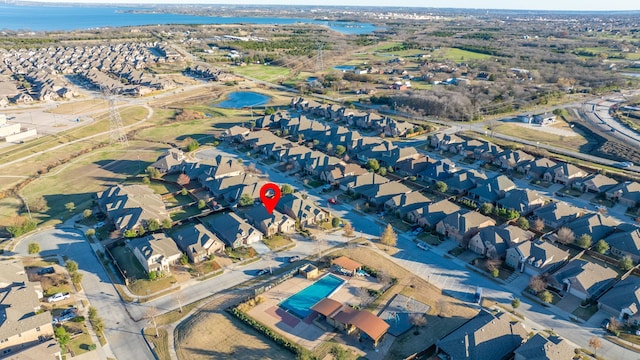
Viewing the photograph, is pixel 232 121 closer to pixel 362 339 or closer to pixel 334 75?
pixel 334 75

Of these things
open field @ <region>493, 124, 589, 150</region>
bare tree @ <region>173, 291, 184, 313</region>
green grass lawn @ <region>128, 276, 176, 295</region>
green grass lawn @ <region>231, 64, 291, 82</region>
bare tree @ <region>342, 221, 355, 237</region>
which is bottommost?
bare tree @ <region>173, 291, 184, 313</region>

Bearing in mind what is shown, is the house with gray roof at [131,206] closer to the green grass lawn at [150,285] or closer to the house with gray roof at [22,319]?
the green grass lawn at [150,285]

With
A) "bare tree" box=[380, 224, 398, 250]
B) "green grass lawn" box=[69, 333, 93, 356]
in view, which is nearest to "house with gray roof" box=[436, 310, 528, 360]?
"bare tree" box=[380, 224, 398, 250]

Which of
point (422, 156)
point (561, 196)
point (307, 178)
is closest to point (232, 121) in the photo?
point (307, 178)

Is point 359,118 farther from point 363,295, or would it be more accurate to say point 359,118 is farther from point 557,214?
point 363,295

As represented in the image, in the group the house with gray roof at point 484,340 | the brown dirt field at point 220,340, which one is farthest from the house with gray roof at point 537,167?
the brown dirt field at point 220,340

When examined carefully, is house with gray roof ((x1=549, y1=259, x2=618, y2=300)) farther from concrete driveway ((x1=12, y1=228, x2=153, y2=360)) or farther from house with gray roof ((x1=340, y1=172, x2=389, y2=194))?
concrete driveway ((x1=12, y1=228, x2=153, y2=360))
